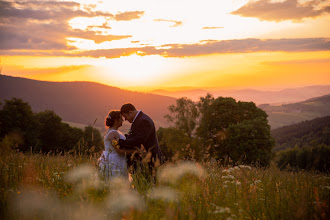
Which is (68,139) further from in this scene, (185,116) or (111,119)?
(111,119)

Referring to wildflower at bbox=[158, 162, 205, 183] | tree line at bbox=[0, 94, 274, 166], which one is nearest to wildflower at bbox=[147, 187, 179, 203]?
wildflower at bbox=[158, 162, 205, 183]

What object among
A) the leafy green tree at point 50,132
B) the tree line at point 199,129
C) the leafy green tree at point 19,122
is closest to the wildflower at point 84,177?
the tree line at point 199,129

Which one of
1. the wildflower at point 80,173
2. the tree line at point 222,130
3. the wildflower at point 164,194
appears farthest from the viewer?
the tree line at point 222,130

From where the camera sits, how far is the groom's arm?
7.34m

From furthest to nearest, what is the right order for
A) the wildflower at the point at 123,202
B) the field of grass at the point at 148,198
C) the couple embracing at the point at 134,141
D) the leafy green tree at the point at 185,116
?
the leafy green tree at the point at 185,116 < the couple embracing at the point at 134,141 < the wildflower at the point at 123,202 < the field of grass at the point at 148,198

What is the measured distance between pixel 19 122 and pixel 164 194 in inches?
1873

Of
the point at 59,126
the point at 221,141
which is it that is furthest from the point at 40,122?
the point at 221,141

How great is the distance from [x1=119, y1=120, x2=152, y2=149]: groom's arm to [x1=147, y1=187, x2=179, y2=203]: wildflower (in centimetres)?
267

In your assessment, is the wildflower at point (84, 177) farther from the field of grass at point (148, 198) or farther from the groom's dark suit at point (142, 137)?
the groom's dark suit at point (142, 137)

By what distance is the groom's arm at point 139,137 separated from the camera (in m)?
7.34

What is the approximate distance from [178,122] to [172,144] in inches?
230

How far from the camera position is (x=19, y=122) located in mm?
45625

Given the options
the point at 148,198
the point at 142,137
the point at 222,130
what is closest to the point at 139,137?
the point at 142,137

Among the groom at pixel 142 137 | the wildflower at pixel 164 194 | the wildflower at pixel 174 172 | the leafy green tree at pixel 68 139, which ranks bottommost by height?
the leafy green tree at pixel 68 139
